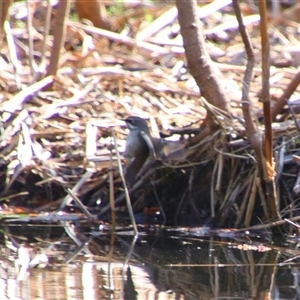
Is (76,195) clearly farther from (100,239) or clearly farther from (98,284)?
(98,284)

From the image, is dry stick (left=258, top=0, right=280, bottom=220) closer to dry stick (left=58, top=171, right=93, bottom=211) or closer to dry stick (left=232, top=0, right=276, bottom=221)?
dry stick (left=232, top=0, right=276, bottom=221)

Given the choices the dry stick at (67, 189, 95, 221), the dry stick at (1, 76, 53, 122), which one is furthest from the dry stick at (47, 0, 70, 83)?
the dry stick at (67, 189, 95, 221)

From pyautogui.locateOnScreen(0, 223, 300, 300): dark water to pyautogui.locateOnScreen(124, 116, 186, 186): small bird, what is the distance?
58cm

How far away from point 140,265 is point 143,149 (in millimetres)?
1441

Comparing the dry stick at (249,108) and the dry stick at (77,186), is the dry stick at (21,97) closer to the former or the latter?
the dry stick at (77,186)

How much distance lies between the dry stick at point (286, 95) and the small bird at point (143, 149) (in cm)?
65

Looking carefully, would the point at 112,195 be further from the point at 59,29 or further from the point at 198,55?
the point at 59,29

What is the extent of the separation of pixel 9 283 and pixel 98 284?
1.25 ft

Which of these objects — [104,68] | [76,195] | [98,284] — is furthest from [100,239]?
[104,68]

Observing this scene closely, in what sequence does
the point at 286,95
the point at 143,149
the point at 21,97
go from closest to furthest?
1. the point at 286,95
2. the point at 143,149
3. the point at 21,97

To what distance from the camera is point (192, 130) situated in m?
5.36

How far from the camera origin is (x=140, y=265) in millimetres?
3977

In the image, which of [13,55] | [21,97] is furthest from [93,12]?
[21,97]

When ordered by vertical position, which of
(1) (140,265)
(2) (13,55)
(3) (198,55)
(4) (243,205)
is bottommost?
(1) (140,265)
